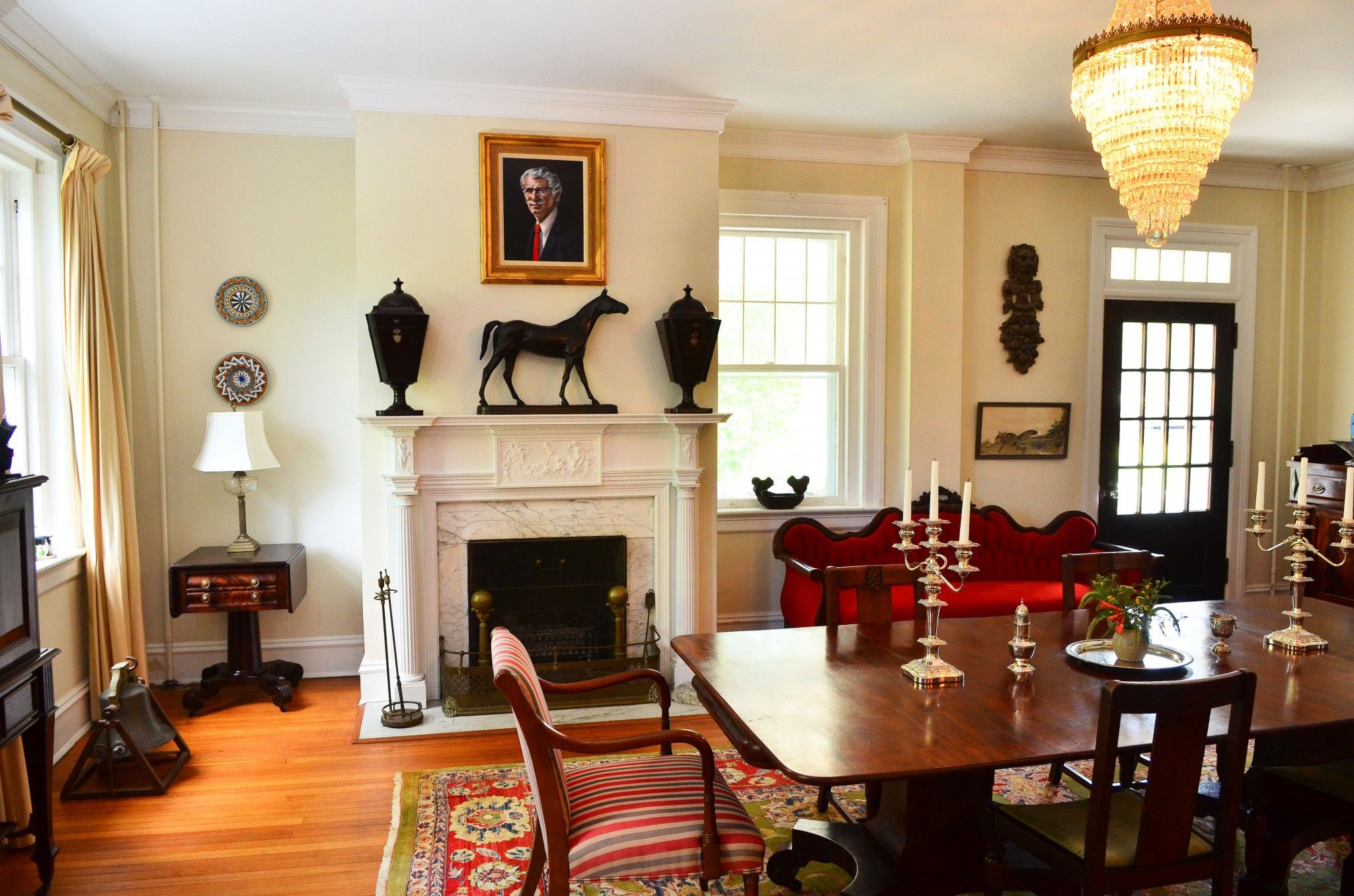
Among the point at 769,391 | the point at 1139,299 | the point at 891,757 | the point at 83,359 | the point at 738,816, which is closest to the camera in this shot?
the point at 891,757

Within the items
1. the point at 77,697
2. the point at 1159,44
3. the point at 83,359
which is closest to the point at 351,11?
the point at 83,359

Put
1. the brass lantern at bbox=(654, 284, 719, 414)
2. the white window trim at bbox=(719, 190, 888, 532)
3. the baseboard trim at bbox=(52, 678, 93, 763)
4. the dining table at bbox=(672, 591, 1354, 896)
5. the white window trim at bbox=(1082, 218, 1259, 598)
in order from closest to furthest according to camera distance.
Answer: the dining table at bbox=(672, 591, 1354, 896) → the baseboard trim at bbox=(52, 678, 93, 763) → the brass lantern at bbox=(654, 284, 719, 414) → the white window trim at bbox=(719, 190, 888, 532) → the white window trim at bbox=(1082, 218, 1259, 598)

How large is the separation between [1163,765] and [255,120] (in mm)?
4635

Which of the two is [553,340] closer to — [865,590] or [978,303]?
[865,590]

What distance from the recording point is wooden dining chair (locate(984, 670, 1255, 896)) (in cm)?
191

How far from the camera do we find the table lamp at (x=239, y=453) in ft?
14.1

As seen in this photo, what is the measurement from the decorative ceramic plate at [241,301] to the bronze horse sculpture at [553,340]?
122cm

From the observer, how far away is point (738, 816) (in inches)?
87.9

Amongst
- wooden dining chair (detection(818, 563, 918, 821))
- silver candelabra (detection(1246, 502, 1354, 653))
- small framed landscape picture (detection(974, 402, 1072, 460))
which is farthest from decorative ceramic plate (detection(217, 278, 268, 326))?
silver candelabra (detection(1246, 502, 1354, 653))

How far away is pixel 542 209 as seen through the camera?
4.39m

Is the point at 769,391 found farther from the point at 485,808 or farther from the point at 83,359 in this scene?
the point at 83,359

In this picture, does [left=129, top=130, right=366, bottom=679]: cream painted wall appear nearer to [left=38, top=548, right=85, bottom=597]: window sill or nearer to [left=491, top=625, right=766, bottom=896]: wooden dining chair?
[left=38, top=548, right=85, bottom=597]: window sill

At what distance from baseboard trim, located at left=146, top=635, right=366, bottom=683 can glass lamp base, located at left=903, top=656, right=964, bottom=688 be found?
330 centimetres

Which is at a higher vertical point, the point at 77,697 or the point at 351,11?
the point at 351,11
